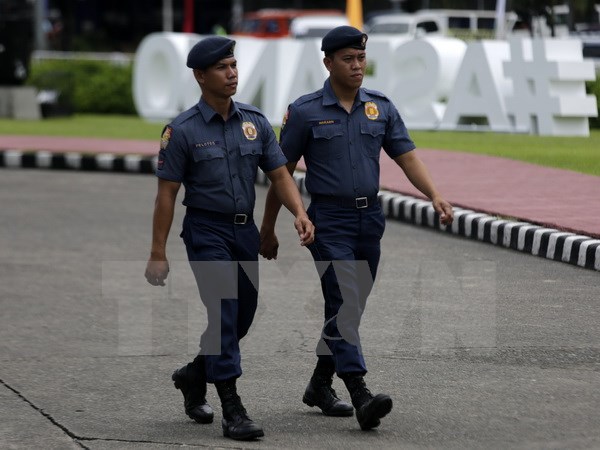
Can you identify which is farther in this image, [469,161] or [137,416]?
[469,161]

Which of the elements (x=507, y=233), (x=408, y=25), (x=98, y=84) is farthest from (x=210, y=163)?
(x=408, y=25)

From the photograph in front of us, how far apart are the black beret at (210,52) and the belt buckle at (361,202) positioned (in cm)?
81

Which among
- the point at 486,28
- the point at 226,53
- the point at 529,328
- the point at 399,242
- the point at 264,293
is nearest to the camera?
the point at 226,53

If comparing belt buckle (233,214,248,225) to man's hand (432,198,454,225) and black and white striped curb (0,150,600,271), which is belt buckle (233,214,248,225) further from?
black and white striped curb (0,150,600,271)

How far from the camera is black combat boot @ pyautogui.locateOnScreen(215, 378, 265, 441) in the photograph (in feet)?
18.9

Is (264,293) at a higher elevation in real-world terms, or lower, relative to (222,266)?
lower

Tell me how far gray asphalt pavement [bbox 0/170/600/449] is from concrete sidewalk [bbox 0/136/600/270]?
0.19m

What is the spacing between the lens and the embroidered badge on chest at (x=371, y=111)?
6324 millimetres

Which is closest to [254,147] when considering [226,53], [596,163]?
[226,53]

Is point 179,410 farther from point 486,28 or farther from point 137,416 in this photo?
point 486,28

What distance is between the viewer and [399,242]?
11.8m

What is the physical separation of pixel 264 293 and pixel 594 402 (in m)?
3.57

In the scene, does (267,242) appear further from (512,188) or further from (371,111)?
(512,188)

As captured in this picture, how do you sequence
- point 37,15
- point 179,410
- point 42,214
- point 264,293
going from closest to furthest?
point 179,410, point 264,293, point 42,214, point 37,15
